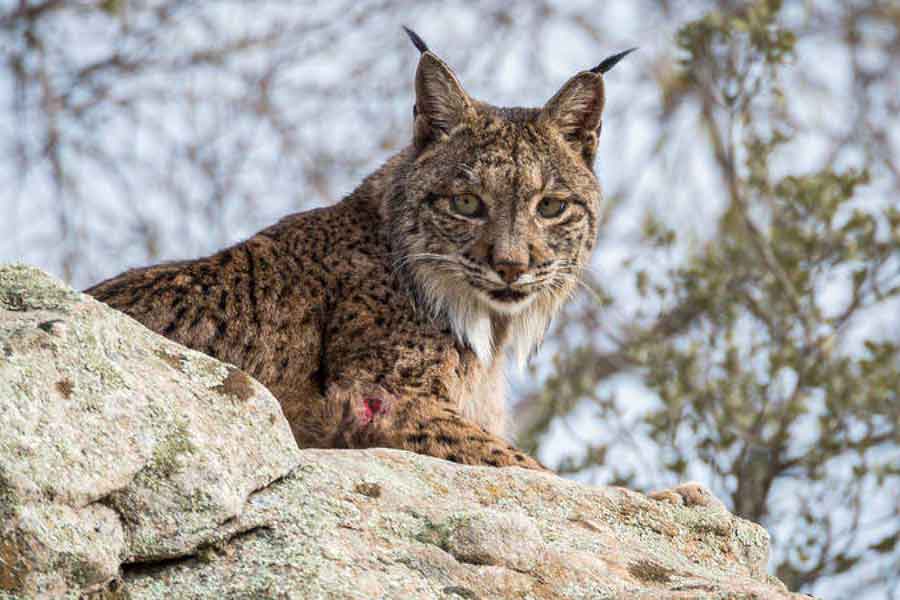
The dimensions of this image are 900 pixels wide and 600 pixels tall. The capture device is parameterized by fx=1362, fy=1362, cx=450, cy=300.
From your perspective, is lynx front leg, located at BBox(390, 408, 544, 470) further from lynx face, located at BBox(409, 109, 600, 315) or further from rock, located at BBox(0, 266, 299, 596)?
rock, located at BBox(0, 266, 299, 596)

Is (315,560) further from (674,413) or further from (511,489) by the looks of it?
(674,413)

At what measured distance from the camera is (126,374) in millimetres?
3586

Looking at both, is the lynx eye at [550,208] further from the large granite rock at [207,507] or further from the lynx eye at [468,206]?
the large granite rock at [207,507]

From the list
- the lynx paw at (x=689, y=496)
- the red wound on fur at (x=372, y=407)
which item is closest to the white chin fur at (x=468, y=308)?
the red wound on fur at (x=372, y=407)

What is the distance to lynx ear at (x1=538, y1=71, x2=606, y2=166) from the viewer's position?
6539 millimetres

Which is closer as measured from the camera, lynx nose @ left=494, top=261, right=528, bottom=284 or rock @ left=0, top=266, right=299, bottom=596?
rock @ left=0, top=266, right=299, bottom=596

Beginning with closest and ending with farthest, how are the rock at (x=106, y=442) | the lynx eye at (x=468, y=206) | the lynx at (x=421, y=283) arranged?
1. the rock at (x=106, y=442)
2. the lynx at (x=421, y=283)
3. the lynx eye at (x=468, y=206)

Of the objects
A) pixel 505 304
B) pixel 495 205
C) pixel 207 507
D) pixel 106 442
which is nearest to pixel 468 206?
pixel 495 205

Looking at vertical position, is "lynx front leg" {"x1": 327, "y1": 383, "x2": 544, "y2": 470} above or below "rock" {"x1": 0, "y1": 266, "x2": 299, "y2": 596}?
above

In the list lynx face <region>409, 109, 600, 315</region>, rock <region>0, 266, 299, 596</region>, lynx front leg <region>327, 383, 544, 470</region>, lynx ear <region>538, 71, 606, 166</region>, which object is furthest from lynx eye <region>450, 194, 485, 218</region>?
rock <region>0, 266, 299, 596</region>

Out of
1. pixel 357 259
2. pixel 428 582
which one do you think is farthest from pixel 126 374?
pixel 357 259

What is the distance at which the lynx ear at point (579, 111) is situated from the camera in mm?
6539

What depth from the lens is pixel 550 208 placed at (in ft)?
20.6

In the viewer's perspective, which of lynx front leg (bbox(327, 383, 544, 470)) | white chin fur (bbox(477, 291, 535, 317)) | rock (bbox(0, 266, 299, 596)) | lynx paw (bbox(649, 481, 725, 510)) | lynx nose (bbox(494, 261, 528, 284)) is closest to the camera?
rock (bbox(0, 266, 299, 596))
